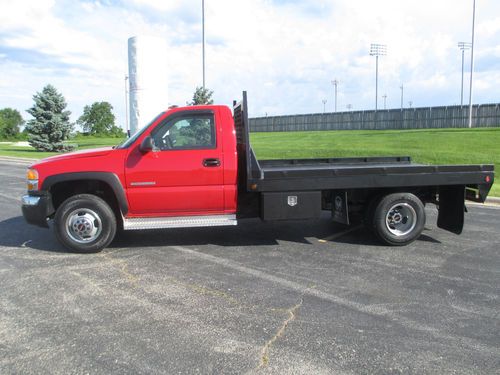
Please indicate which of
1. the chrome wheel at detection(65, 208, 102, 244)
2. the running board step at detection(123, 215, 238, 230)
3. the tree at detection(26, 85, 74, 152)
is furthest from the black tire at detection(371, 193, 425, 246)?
the tree at detection(26, 85, 74, 152)

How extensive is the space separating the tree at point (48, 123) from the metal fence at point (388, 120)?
96.4 feet

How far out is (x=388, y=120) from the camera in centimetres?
4881

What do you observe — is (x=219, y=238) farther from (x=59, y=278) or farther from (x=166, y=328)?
(x=166, y=328)

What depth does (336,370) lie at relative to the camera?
3.34m

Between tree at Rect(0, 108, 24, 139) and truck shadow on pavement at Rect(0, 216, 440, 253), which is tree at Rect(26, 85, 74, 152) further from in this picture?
tree at Rect(0, 108, 24, 139)

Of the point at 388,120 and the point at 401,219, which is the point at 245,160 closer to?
the point at 401,219

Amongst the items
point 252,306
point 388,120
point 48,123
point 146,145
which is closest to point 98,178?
point 146,145

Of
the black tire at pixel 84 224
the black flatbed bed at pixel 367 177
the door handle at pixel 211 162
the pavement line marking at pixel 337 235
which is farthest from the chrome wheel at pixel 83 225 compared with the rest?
the pavement line marking at pixel 337 235

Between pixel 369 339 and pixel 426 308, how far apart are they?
3.26 ft

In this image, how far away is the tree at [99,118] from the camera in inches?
4227

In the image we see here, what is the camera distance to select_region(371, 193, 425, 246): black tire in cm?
670

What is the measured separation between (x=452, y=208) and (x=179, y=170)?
13.8ft

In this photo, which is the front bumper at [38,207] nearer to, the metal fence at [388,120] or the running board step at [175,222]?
the running board step at [175,222]

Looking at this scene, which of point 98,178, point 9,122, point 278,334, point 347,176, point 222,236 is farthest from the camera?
point 9,122
